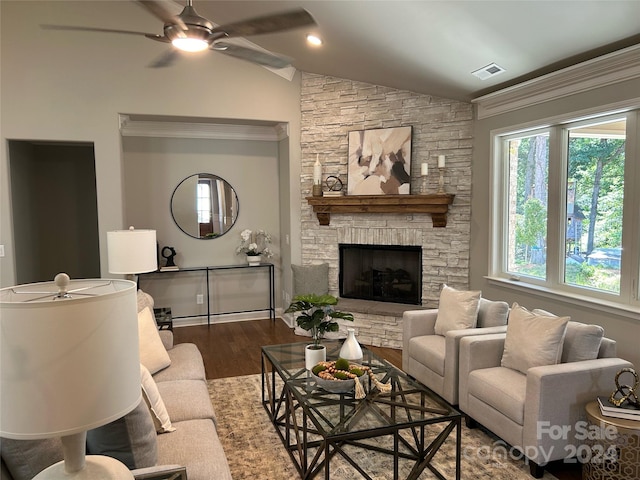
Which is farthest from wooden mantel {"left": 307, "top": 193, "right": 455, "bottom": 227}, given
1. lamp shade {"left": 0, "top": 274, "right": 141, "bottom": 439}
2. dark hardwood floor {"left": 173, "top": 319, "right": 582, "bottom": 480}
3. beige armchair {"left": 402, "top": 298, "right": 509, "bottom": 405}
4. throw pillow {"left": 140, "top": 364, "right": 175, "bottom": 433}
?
lamp shade {"left": 0, "top": 274, "right": 141, "bottom": 439}

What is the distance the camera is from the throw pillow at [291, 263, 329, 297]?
18.7ft

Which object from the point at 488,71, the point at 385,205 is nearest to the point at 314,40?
the point at 488,71

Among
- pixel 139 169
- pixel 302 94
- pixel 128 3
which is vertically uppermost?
pixel 128 3

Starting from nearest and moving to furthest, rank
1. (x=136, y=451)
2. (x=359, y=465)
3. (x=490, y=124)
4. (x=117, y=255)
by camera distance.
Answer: (x=136, y=451) → (x=359, y=465) → (x=117, y=255) → (x=490, y=124)

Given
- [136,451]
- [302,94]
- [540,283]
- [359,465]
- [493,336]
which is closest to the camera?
[136,451]

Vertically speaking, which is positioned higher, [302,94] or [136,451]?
[302,94]

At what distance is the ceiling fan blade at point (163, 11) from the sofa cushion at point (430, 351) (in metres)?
2.84

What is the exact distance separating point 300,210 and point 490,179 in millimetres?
2233

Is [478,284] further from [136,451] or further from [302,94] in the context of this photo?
[136,451]

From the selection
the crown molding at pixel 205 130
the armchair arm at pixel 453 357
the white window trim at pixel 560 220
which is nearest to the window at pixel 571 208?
the white window trim at pixel 560 220

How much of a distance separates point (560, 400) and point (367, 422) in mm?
1121

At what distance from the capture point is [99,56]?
16.0ft

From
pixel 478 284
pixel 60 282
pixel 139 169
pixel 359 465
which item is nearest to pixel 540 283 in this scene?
pixel 478 284

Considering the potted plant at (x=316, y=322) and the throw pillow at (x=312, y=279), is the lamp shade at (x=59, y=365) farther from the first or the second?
the throw pillow at (x=312, y=279)
